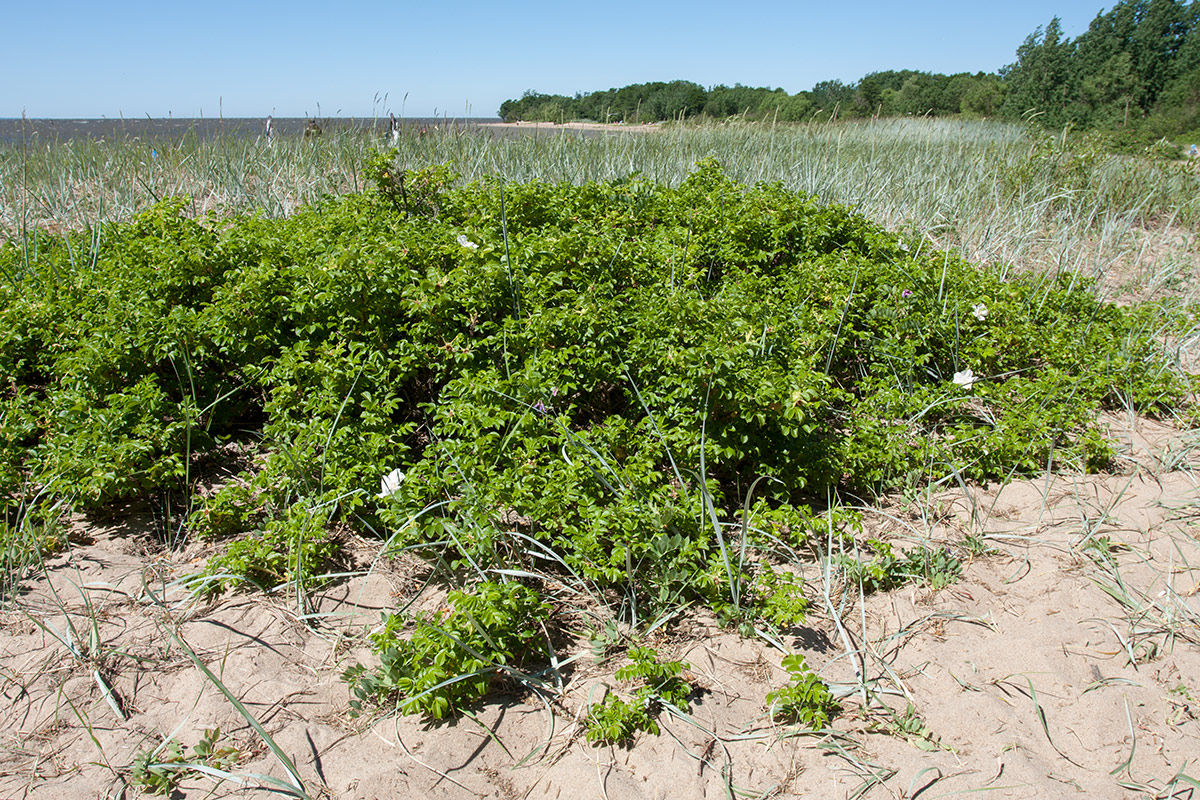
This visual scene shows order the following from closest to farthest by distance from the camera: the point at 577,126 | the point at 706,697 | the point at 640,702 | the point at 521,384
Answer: the point at 640,702
the point at 706,697
the point at 521,384
the point at 577,126

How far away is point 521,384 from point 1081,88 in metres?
25.6

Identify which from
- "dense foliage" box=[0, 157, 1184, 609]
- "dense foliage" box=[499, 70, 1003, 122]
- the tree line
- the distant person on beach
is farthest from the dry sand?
the tree line

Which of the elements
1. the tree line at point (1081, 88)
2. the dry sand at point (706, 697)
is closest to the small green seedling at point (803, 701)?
the dry sand at point (706, 697)

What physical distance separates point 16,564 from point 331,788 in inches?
56.5

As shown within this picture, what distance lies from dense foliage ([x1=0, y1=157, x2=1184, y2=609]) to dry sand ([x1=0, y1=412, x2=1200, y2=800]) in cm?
24

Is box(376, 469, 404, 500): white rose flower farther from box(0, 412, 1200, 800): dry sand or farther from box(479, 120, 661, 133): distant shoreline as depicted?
box(479, 120, 661, 133): distant shoreline

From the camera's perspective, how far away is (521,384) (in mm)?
2389

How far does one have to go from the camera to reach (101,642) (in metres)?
2.01

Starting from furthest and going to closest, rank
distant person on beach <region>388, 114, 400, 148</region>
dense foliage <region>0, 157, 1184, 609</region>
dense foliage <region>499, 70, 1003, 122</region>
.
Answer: dense foliage <region>499, 70, 1003, 122</region> < distant person on beach <region>388, 114, 400, 148</region> < dense foliage <region>0, 157, 1184, 609</region>

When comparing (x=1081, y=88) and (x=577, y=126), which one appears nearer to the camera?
(x=577, y=126)

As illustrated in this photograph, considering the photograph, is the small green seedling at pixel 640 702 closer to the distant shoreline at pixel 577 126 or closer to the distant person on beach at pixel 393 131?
the distant person on beach at pixel 393 131

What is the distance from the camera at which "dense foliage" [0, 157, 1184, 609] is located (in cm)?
224

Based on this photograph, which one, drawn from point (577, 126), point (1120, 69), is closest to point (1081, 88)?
point (1120, 69)

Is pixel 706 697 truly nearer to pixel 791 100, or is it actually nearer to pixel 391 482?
pixel 391 482
